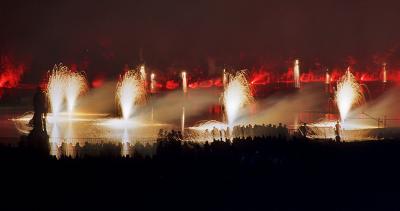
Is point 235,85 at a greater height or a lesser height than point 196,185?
greater

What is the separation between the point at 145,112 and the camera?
49469 millimetres

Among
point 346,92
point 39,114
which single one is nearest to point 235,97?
point 346,92

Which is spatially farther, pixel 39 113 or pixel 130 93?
pixel 130 93

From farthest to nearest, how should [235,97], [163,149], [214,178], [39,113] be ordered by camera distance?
[235,97] < [39,113] < [163,149] < [214,178]

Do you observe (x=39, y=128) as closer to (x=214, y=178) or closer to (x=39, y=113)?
(x=39, y=113)

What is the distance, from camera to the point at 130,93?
160 feet

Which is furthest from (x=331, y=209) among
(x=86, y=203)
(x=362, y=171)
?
(x=86, y=203)

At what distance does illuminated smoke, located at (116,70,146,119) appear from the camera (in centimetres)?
4769

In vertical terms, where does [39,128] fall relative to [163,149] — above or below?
above

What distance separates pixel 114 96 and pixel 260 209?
39.3 meters

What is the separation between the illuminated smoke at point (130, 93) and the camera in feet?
156

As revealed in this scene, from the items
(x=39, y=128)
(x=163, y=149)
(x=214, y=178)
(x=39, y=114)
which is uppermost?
(x=39, y=114)

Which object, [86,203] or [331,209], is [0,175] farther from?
[331,209]

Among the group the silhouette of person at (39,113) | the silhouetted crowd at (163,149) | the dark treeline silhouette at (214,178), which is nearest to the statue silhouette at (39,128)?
the silhouette of person at (39,113)
